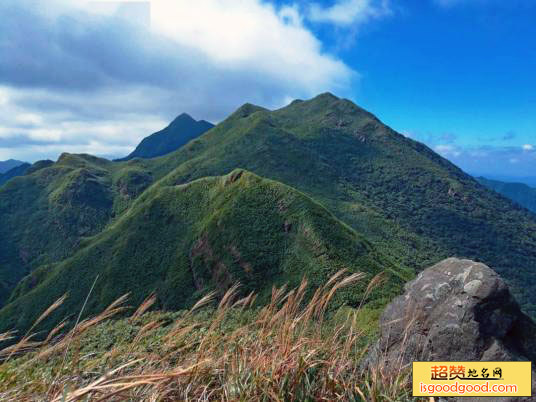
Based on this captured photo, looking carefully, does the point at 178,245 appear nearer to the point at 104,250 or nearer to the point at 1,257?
the point at 104,250

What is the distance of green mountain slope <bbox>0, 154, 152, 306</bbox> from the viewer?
4392 inches

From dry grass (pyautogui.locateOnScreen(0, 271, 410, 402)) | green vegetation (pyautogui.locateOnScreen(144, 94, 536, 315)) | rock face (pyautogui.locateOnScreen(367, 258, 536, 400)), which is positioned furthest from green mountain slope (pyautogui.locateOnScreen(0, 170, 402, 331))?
green vegetation (pyautogui.locateOnScreen(144, 94, 536, 315))

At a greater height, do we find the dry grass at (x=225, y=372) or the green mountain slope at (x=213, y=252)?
the dry grass at (x=225, y=372)

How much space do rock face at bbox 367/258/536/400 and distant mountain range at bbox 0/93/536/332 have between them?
20392mm

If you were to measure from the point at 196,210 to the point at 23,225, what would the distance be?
88380mm

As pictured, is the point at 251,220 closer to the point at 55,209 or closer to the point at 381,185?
the point at 381,185

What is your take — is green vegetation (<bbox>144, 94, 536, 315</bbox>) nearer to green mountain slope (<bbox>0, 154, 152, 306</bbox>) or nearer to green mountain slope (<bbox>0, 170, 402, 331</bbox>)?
green mountain slope (<bbox>0, 154, 152, 306</bbox>)

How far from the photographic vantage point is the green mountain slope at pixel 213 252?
46.9 m

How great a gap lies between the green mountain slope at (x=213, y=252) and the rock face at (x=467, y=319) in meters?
23.6

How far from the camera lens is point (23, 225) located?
126 meters

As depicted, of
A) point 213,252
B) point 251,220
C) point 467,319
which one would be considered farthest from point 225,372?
point 213,252

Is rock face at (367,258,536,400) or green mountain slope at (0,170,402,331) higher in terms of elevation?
rock face at (367,258,536,400)

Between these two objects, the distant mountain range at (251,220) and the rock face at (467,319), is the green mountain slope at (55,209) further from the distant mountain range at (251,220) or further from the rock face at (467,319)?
the rock face at (467,319)

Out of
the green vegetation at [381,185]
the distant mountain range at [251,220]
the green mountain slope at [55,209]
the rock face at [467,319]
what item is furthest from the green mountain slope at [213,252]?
the green mountain slope at [55,209]
